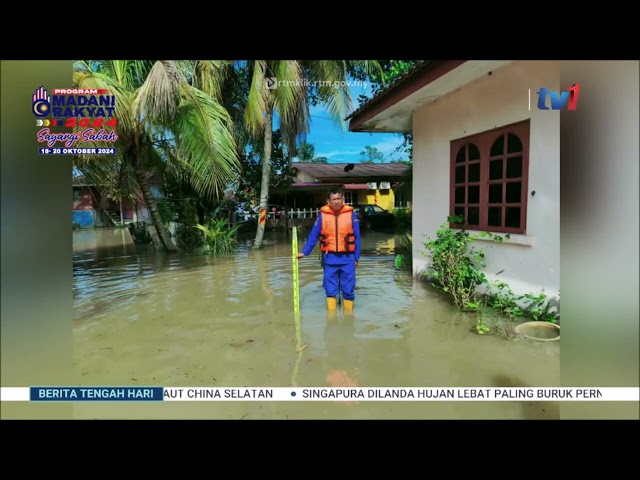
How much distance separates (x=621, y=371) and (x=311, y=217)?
13.5 metres

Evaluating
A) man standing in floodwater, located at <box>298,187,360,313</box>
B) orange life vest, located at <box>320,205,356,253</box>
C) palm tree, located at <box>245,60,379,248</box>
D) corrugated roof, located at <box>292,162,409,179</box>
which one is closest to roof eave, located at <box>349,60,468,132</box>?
palm tree, located at <box>245,60,379,248</box>

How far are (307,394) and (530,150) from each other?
11.8ft

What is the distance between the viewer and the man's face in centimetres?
482

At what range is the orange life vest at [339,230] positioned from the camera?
4.85m

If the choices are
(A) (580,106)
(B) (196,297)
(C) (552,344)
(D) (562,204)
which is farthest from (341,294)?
(A) (580,106)

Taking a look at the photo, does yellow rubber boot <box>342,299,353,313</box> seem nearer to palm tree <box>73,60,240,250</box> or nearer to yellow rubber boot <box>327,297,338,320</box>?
yellow rubber boot <box>327,297,338,320</box>

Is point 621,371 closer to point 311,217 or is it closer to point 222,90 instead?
point 222,90

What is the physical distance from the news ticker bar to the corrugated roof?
12.2 m

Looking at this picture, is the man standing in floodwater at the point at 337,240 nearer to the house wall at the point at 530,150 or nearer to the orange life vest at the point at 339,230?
the orange life vest at the point at 339,230

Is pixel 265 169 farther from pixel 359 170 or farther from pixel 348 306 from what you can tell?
pixel 348 306

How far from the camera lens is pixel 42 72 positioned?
3.18 meters

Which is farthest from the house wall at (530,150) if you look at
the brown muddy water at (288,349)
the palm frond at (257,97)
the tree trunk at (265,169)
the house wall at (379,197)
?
the house wall at (379,197)

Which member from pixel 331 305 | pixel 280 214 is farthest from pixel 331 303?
pixel 280 214

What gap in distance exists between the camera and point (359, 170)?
54.9 ft
